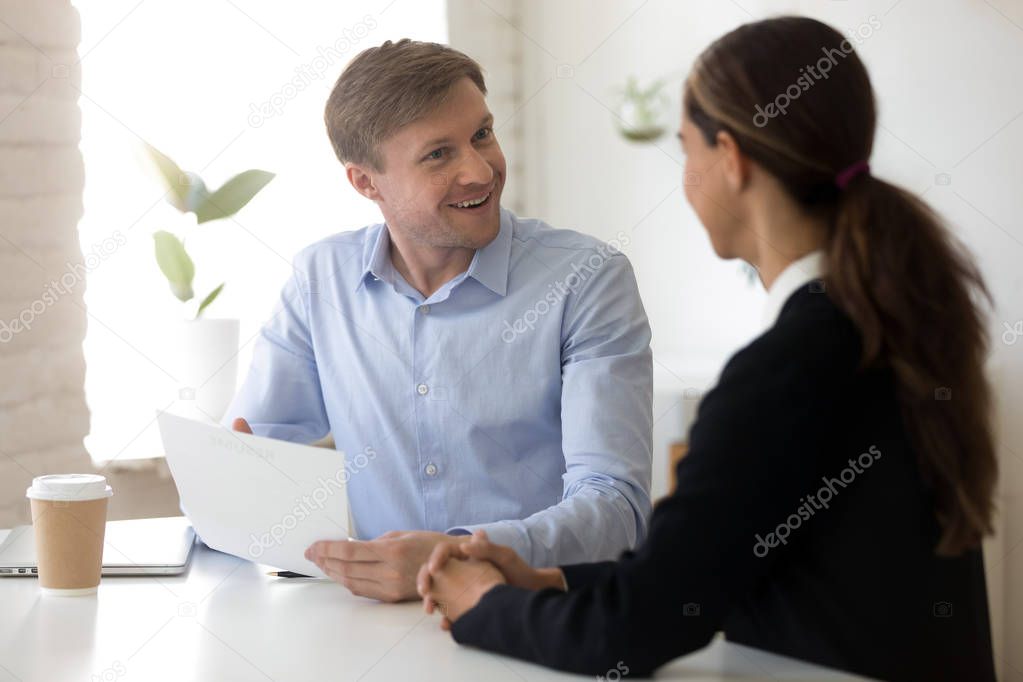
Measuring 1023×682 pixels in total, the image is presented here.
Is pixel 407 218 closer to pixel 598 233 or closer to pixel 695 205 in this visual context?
pixel 695 205

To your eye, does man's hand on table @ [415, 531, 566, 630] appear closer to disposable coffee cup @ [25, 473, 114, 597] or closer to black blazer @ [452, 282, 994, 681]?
black blazer @ [452, 282, 994, 681]

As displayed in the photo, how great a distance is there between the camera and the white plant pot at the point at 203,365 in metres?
2.33

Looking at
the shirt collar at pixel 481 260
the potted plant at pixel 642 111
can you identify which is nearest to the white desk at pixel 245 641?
the shirt collar at pixel 481 260

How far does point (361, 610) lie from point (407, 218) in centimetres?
77

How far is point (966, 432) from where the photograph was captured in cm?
96

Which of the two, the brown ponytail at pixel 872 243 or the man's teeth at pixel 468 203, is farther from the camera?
the man's teeth at pixel 468 203

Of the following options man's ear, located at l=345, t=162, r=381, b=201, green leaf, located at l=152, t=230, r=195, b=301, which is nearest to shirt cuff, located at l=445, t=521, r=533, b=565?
man's ear, located at l=345, t=162, r=381, b=201

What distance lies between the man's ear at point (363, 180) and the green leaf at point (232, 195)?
590 millimetres

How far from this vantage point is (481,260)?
5.82 feet

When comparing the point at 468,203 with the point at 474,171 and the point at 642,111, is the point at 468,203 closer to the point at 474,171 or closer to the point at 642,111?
the point at 474,171

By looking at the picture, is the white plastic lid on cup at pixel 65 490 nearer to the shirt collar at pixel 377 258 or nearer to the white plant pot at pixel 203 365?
the shirt collar at pixel 377 258

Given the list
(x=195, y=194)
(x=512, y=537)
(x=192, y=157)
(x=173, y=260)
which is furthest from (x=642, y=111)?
(x=512, y=537)

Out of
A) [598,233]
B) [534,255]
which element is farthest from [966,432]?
[598,233]

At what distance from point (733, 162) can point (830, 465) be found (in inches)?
11.9
